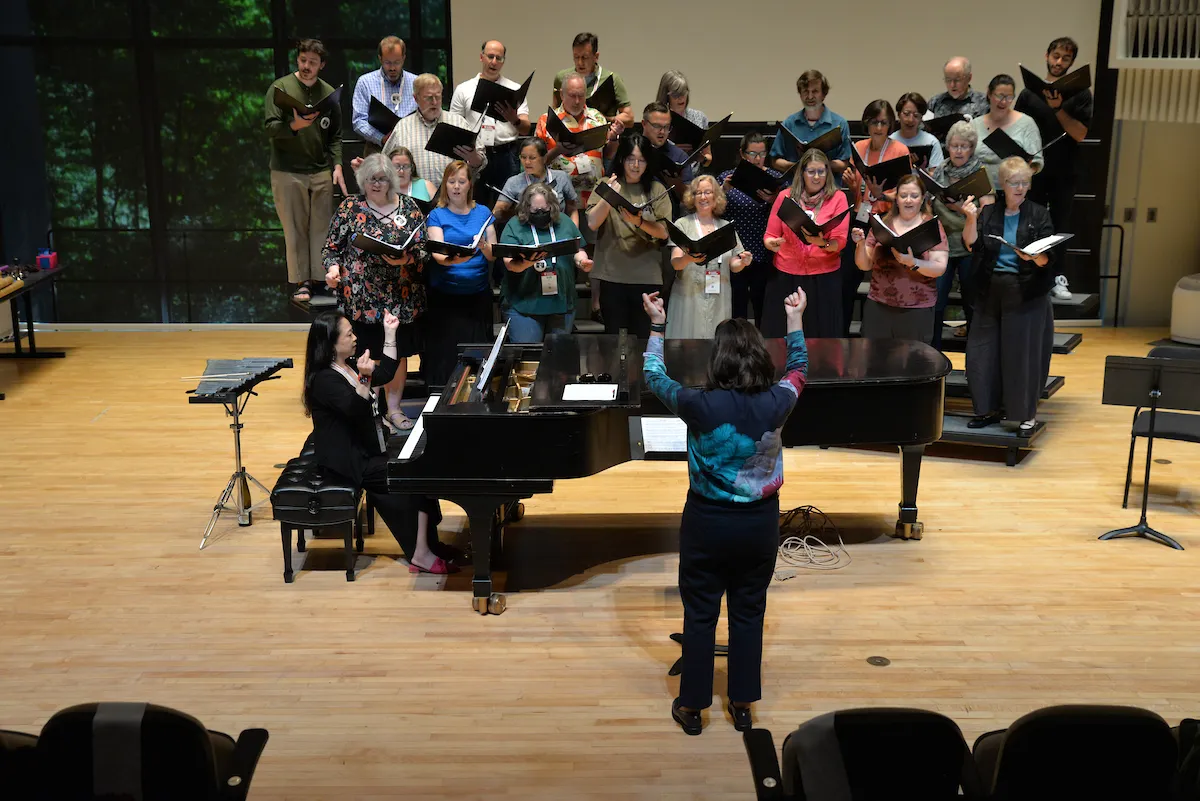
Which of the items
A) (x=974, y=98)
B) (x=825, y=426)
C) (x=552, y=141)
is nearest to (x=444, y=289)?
(x=552, y=141)

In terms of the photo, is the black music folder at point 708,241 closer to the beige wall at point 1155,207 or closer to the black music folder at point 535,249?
the black music folder at point 535,249

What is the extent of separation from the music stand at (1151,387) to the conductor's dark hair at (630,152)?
8.86ft

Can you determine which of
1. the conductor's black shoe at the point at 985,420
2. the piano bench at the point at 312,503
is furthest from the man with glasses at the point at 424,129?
the conductor's black shoe at the point at 985,420

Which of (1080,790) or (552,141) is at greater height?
(552,141)

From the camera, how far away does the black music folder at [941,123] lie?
778cm

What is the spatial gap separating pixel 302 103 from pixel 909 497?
436cm

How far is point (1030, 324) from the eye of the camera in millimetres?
7094

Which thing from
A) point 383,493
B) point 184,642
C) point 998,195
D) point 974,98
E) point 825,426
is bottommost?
point 184,642

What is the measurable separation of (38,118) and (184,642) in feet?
24.2

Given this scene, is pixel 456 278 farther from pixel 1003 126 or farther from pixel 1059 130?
pixel 1059 130

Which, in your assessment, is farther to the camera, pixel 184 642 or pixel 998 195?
pixel 998 195

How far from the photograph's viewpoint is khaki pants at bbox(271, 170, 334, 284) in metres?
8.62

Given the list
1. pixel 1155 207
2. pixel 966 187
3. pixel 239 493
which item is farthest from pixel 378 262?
pixel 1155 207

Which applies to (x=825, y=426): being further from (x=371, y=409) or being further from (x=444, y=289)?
(x=444, y=289)
